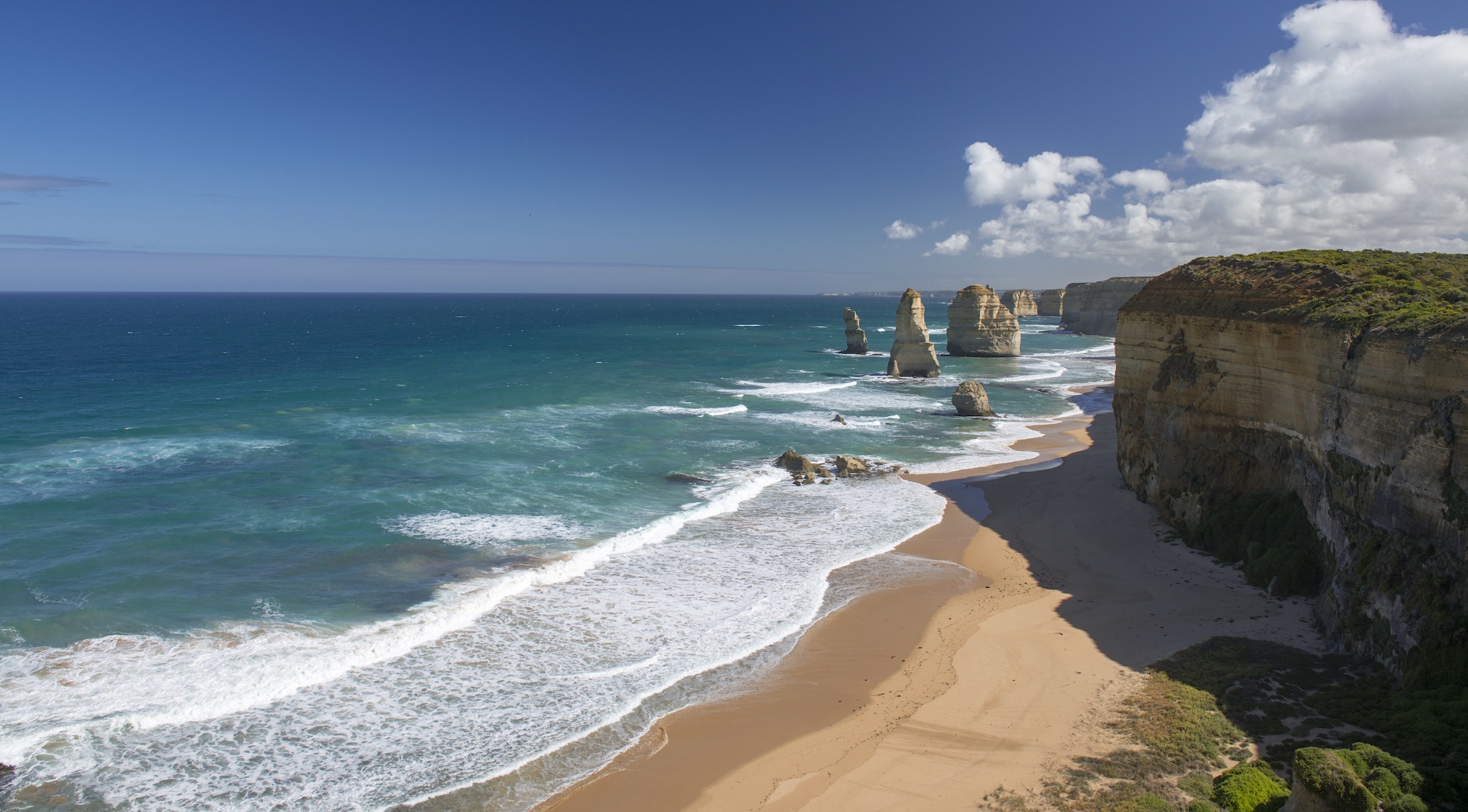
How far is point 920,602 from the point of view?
55.4 feet

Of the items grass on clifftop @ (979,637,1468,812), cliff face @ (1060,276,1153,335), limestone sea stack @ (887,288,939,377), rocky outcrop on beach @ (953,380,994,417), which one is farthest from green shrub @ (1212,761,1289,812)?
cliff face @ (1060,276,1153,335)

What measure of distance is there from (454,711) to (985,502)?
58.4 ft

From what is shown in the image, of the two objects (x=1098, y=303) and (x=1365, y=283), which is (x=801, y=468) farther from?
(x=1098, y=303)

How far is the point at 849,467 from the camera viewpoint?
28.0m

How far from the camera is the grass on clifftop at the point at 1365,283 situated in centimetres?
1341

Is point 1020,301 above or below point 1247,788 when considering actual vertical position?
above

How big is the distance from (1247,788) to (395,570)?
1717 cm

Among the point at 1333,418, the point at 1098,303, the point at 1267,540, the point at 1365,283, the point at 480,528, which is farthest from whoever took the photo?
the point at 1098,303

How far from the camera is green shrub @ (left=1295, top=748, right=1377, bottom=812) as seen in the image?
7824 mm

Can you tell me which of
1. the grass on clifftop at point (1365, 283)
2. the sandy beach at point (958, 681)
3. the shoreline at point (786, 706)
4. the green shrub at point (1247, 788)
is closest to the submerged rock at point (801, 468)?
the sandy beach at point (958, 681)

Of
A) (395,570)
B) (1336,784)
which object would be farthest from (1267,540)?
(395,570)

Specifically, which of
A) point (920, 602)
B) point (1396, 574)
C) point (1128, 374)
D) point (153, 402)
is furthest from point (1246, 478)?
point (153, 402)

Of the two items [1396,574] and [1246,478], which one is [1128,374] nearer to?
[1246,478]

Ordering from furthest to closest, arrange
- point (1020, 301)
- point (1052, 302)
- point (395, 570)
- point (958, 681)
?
point (1052, 302)
point (1020, 301)
point (395, 570)
point (958, 681)
